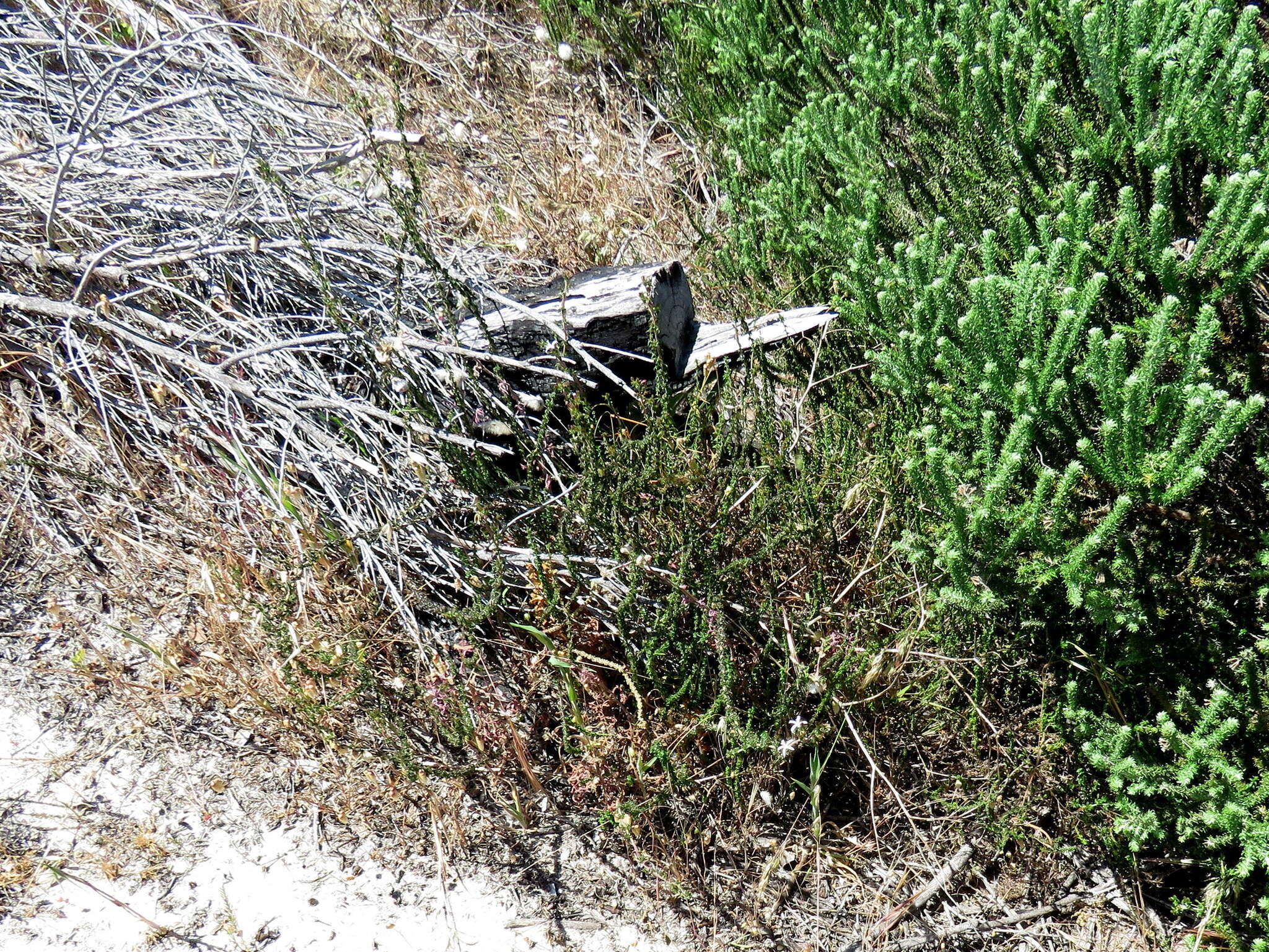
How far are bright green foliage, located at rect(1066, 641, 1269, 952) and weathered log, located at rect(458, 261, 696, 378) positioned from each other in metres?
1.88

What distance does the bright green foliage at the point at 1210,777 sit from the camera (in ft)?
7.98

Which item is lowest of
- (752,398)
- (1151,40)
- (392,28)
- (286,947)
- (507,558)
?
(286,947)

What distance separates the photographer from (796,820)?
287cm

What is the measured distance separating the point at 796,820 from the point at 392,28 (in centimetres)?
501

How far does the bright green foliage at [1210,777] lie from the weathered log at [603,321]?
6.18 ft

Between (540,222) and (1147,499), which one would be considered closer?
(1147,499)

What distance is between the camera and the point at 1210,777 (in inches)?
97.8

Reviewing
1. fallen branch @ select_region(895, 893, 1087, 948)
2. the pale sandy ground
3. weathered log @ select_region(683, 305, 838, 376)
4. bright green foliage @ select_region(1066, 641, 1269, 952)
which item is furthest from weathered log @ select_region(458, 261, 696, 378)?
fallen branch @ select_region(895, 893, 1087, 948)

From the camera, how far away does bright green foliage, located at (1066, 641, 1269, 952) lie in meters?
2.43

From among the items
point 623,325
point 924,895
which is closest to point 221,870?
point 924,895

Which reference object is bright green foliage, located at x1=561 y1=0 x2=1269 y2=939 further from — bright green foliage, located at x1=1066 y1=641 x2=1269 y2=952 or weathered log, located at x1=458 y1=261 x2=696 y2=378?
weathered log, located at x1=458 y1=261 x2=696 y2=378

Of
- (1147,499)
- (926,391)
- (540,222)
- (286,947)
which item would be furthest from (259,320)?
(1147,499)

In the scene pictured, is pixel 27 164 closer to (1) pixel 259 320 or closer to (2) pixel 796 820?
(1) pixel 259 320

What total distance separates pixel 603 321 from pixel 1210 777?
93.5 inches
